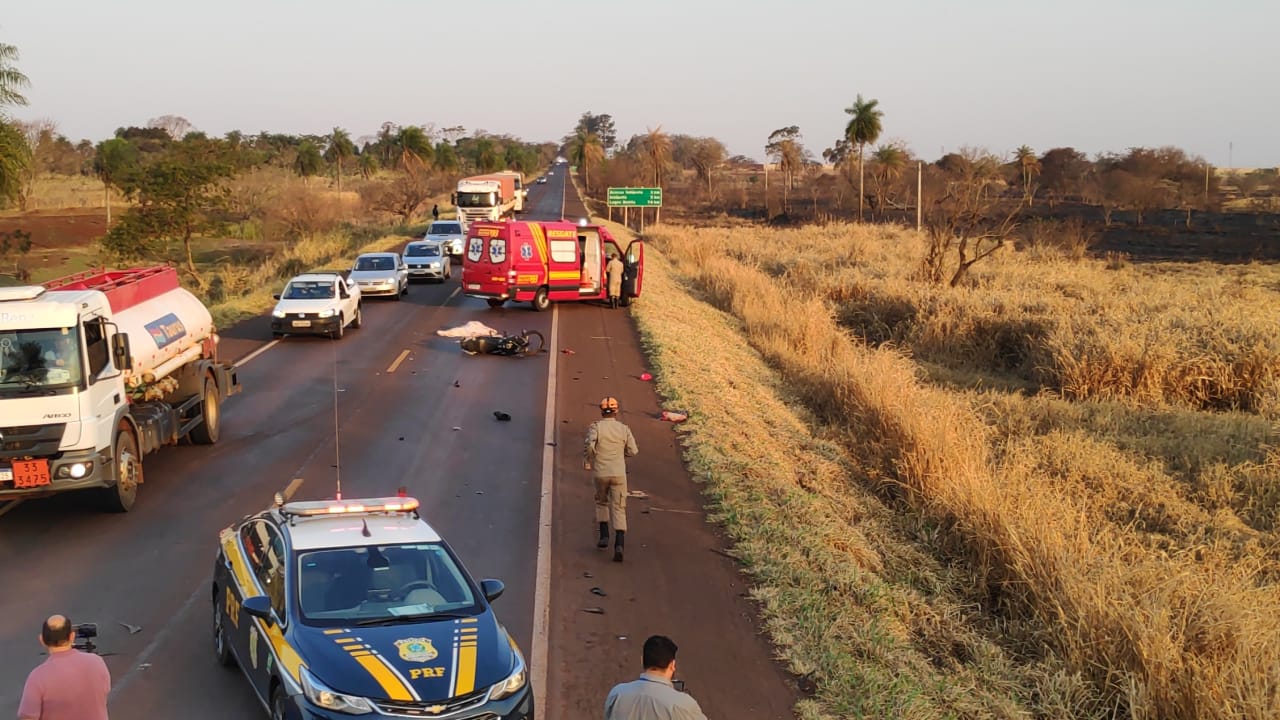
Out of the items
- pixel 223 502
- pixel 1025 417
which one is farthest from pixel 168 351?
pixel 1025 417

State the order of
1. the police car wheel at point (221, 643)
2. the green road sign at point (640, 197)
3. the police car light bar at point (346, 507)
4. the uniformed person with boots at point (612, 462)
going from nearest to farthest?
1. the police car light bar at point (346, 507)
2. the police car wheel at point (221, 643)
3. the uniformed person with boots at point (612, 462)
4. the green road sign at point (640, 197)

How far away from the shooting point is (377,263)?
114 feet

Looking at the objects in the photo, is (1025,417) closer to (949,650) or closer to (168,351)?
(949,650)

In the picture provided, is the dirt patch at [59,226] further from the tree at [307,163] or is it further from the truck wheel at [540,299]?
the truck wheel at [540,299]

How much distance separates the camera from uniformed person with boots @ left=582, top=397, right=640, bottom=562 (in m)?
11.7

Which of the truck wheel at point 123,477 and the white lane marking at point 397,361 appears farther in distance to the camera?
the white lane marking at point 397,361

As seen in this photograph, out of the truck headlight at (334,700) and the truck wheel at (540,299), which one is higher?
the truck wheel at (540,299)

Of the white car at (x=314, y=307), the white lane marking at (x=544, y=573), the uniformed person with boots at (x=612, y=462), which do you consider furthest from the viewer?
the white car at (x=314, y=307)

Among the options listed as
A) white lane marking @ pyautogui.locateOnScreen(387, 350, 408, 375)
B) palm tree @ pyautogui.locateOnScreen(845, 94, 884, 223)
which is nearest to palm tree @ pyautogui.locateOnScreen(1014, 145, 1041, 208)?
palm tree @ pyautogui.locateOnScreen(845, 94, 884, 223)

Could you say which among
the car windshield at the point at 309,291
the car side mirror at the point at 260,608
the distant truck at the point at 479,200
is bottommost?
the car side mirror at the point at 260,608

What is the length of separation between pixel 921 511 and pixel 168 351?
1066 cm

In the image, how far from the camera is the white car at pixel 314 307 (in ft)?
85.7

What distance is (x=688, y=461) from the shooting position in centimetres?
1597

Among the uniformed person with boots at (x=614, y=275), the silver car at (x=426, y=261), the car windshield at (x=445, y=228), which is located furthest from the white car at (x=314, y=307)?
the car windshield at (x=445, y=228)
